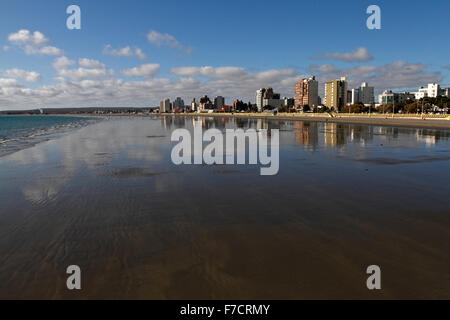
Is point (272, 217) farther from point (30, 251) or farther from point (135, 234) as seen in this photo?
point (30, 251)

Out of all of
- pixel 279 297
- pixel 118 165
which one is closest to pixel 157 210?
pixel 279 297

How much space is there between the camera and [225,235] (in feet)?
23.4

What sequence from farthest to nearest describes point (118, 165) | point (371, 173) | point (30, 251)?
1. point (118, 165)
2. point (371, 173)
3. point (30, 251)

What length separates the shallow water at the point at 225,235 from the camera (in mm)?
5113

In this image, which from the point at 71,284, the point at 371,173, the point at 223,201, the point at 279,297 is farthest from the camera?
the point at 371,173

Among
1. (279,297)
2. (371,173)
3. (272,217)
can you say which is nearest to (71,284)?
(279,297)

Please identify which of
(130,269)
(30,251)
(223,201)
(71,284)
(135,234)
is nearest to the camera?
(71,284)

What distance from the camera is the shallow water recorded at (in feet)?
16.8

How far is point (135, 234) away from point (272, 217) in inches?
147

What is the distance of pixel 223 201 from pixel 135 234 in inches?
138

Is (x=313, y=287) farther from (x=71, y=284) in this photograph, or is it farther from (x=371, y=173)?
(x=371, y=173)

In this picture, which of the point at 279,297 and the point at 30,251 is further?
the point at 30,251

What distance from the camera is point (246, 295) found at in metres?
4.82

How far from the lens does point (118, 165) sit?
16.9 meters
